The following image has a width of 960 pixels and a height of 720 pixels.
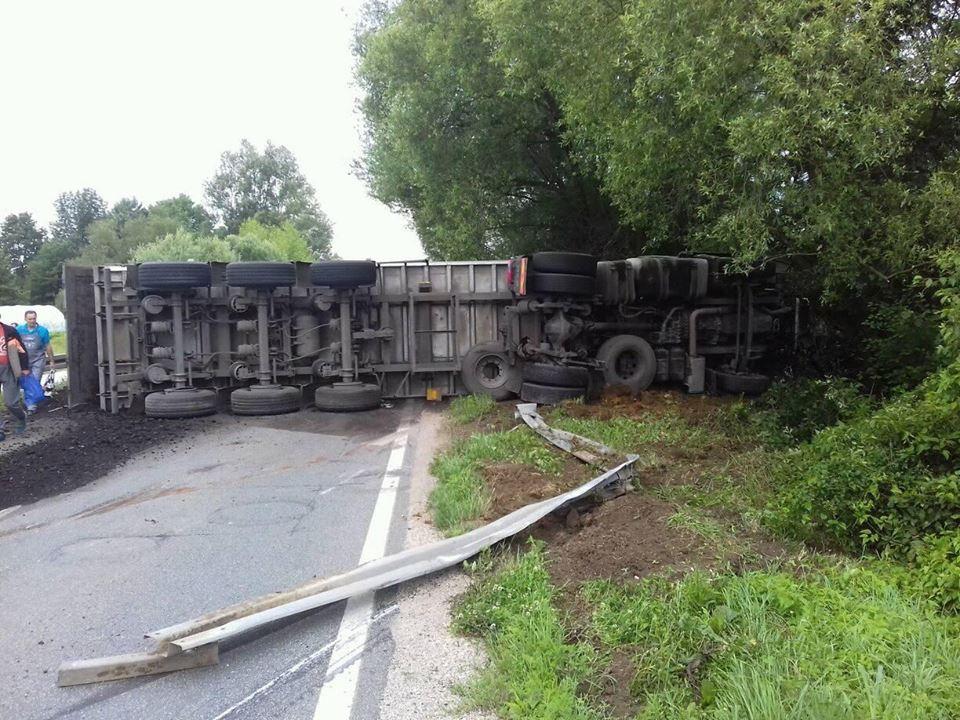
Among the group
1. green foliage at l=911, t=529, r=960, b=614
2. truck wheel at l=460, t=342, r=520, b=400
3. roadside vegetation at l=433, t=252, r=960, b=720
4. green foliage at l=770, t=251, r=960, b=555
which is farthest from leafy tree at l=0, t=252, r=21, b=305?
green foliage at l=911, t=529, r=960, b=614

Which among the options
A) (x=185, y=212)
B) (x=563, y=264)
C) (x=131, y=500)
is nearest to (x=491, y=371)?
(x=563, y=264)

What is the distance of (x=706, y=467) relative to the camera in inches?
236

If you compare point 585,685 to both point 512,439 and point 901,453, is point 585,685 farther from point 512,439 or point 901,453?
point 512,439

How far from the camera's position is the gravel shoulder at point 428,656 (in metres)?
2.99

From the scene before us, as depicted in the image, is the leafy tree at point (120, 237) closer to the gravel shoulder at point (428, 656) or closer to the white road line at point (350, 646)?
the white road line at point (350, 646)

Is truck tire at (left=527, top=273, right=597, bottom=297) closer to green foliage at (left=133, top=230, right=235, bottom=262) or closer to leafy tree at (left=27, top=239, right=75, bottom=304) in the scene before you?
green foliage at (left=133, top=230, right=235, bottom=262)

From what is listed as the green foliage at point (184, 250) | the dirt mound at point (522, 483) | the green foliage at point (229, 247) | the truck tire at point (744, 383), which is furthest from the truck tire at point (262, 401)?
the green foliage at point (184, 250)

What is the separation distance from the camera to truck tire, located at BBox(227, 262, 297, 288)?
1040cm

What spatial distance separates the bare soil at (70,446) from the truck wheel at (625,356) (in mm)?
5676

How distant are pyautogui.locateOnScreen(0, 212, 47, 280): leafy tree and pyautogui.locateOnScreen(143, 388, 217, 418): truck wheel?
87.2m

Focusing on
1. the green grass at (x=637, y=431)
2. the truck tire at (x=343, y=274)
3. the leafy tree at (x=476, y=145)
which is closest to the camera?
the green grass at (x=637, y=431)

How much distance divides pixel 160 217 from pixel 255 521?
7391 centimetres

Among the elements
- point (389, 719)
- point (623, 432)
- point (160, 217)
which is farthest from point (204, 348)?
point (160, 217)

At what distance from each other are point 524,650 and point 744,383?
25.4ft
